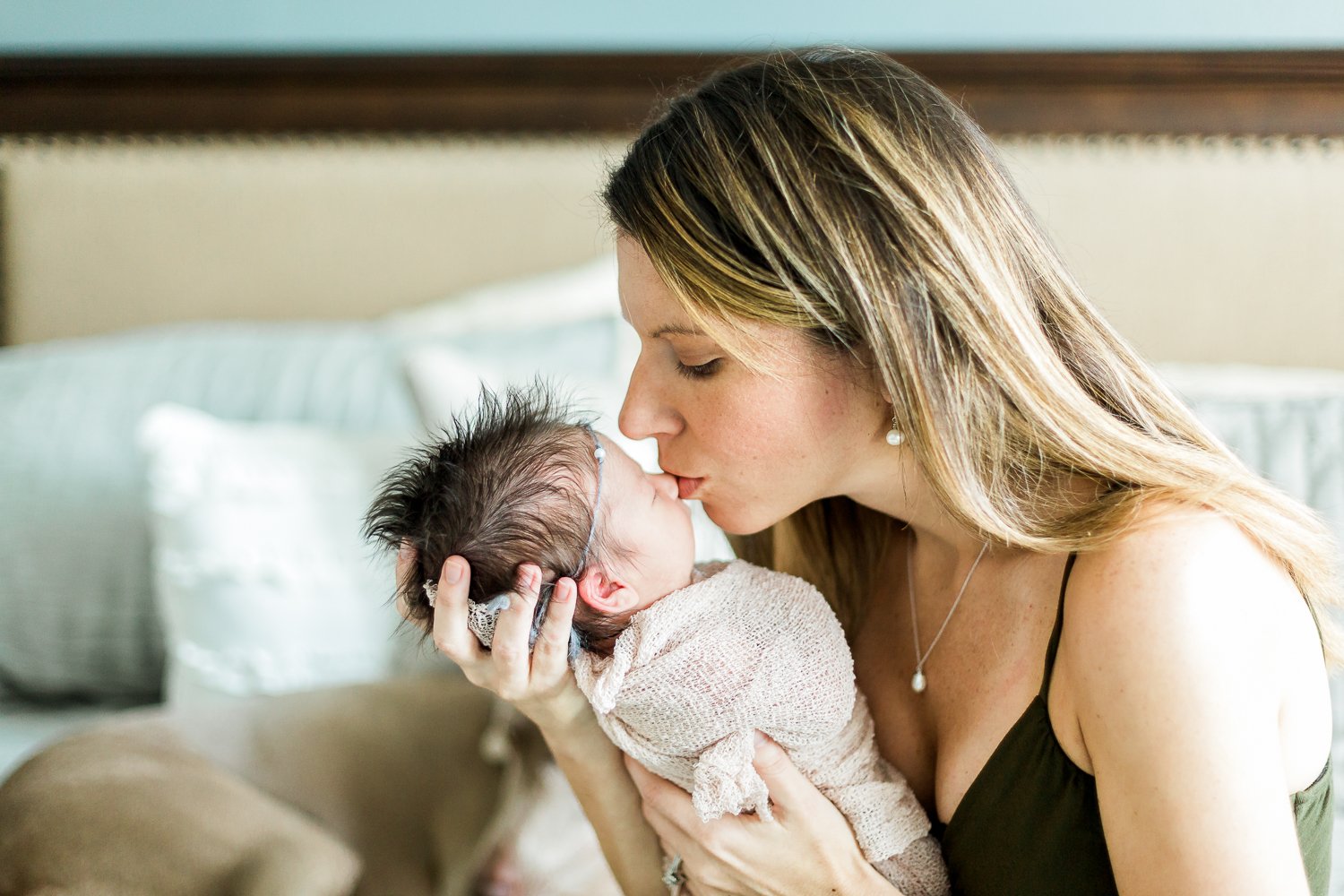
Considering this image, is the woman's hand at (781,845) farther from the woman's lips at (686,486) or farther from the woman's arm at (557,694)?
the woman's lips at (686,486)

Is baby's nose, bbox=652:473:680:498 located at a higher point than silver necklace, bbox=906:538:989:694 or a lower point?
higher

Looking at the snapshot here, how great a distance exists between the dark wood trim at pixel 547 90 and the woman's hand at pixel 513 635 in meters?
1.46

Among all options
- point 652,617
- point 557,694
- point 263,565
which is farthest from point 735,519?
point 263,565

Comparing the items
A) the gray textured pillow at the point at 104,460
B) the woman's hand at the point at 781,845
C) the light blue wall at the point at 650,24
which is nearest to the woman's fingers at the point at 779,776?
the woman's hand at the point at 781,845

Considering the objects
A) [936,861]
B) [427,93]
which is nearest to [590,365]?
[427,93]

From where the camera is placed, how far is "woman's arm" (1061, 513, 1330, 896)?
0.89 meters

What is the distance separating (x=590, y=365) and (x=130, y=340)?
3.34ft

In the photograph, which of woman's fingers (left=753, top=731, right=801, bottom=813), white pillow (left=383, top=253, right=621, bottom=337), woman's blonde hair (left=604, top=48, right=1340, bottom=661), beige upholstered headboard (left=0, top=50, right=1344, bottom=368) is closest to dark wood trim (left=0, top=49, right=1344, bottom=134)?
beige upholstered headboard (left=0, top=50, right=1344, bottom=368)

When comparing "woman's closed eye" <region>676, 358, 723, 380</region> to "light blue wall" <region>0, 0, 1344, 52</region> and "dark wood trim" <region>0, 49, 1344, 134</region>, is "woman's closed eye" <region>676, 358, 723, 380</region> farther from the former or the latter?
"light blue wall" <region>0, 0, 1344, 52</region>

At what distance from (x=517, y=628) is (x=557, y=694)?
0.52ft

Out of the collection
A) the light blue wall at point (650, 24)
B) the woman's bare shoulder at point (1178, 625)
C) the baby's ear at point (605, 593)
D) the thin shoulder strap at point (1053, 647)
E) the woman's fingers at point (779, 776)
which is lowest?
the woman's fingers at point (779, 776)

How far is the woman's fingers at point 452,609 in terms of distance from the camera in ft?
3.35

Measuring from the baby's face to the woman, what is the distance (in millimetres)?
42

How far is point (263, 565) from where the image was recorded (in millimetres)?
1773
